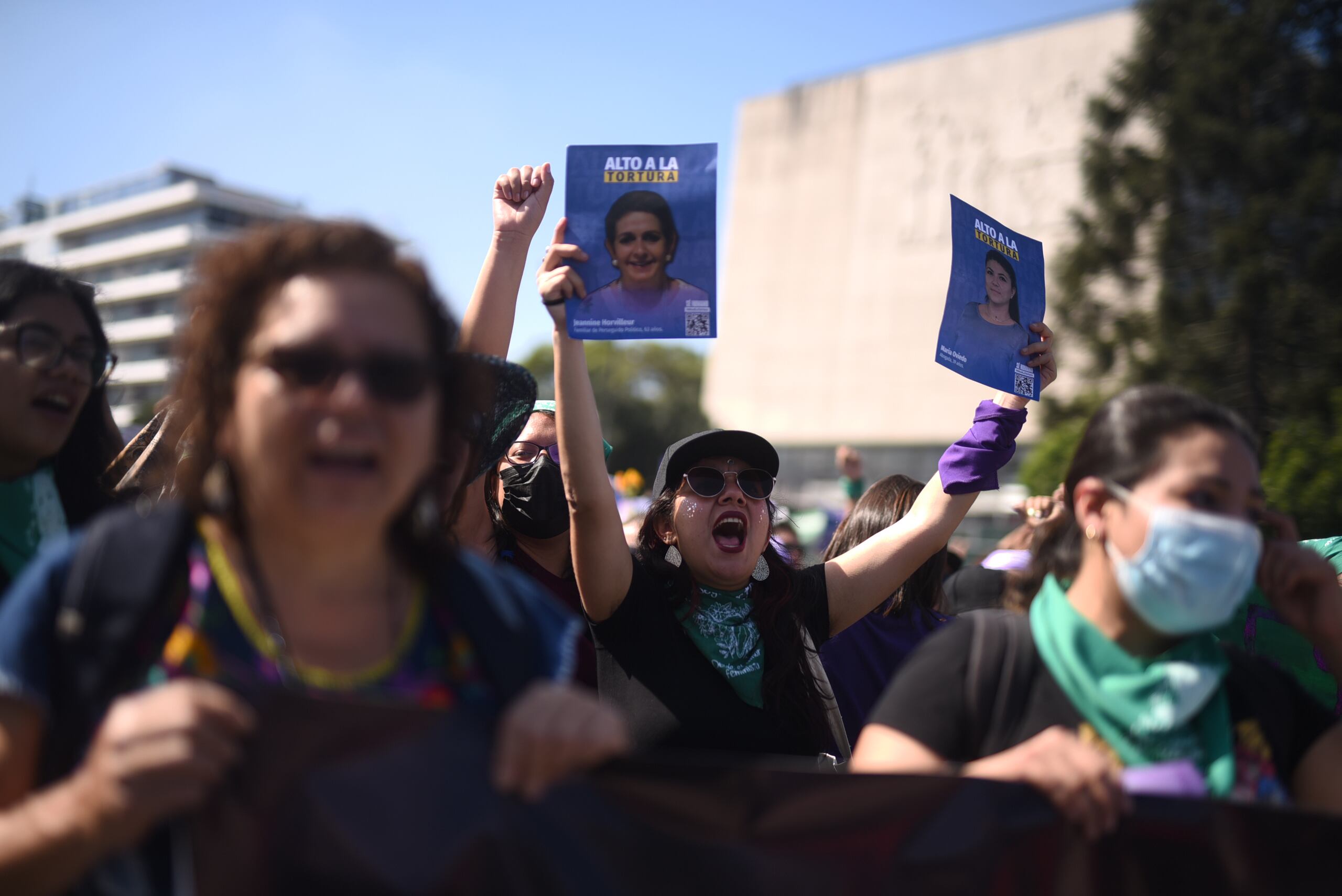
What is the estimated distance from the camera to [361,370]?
1.49 metres

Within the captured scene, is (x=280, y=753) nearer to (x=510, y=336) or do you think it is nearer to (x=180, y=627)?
(x=180, y=627)

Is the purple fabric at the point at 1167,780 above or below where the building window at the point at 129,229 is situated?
below

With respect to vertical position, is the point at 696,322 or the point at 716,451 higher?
the point at 696,322

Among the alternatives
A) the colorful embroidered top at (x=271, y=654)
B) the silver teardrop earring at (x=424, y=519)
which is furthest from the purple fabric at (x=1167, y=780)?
the silver teardrop earring at (x=424, y=519)

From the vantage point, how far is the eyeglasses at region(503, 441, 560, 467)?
385cm

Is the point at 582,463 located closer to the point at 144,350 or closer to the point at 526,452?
the point at 526,452

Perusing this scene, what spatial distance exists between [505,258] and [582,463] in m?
0.67

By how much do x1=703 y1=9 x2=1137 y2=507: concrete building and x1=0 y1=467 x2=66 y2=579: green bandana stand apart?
3737 cm

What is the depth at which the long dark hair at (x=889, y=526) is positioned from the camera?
13.1 feet

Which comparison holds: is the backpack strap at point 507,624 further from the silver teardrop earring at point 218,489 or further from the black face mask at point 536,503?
the black face mask at point 536,503

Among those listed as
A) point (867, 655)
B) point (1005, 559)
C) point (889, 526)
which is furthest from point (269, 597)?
point (1005, 559)

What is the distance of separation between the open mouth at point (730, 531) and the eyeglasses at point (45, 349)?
5.23 feet

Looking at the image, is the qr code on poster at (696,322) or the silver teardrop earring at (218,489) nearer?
the silver teardrop earring at (218,489)

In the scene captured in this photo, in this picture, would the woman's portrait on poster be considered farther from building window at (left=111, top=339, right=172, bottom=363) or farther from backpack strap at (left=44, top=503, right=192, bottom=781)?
building window at (left=111, top=339, right=172, bottom=363)
